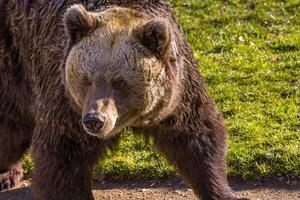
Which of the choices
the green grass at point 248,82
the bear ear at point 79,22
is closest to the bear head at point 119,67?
the bear ear at point 79,22

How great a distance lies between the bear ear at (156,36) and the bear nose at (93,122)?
25.8 inches

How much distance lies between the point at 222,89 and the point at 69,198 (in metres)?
3.03

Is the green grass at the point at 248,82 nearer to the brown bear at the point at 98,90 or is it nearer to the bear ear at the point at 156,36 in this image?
the brown bear at the point at 98,90

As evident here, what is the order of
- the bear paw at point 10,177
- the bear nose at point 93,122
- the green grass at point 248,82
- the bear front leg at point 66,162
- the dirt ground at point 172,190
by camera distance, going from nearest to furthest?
1. the bear nose at point 93,122
2. the bear front leg at point 66,162
3. the dirt ground at point 172,190
4. the green grass at point 248,82
5. the bear paw at point 10,177

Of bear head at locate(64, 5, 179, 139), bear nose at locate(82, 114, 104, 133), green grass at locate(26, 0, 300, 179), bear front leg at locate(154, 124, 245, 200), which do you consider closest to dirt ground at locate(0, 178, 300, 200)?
green grass at locate(26, 0, 300, 179)

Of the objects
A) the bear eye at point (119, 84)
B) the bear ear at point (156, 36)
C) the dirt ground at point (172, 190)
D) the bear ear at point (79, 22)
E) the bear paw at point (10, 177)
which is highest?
the bear ear at point (79, 22)

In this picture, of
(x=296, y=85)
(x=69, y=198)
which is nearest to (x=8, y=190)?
(x=69, y=198)

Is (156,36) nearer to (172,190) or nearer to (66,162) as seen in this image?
(66,162)

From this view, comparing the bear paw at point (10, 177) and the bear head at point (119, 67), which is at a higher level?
the bear head at point (119, 67)

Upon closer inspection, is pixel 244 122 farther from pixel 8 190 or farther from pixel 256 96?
pixel 8 190

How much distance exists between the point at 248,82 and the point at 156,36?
345 cm

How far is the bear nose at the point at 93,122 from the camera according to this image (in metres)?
4.32

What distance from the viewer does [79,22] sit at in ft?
15.4

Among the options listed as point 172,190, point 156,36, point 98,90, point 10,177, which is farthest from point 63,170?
point 10,177
